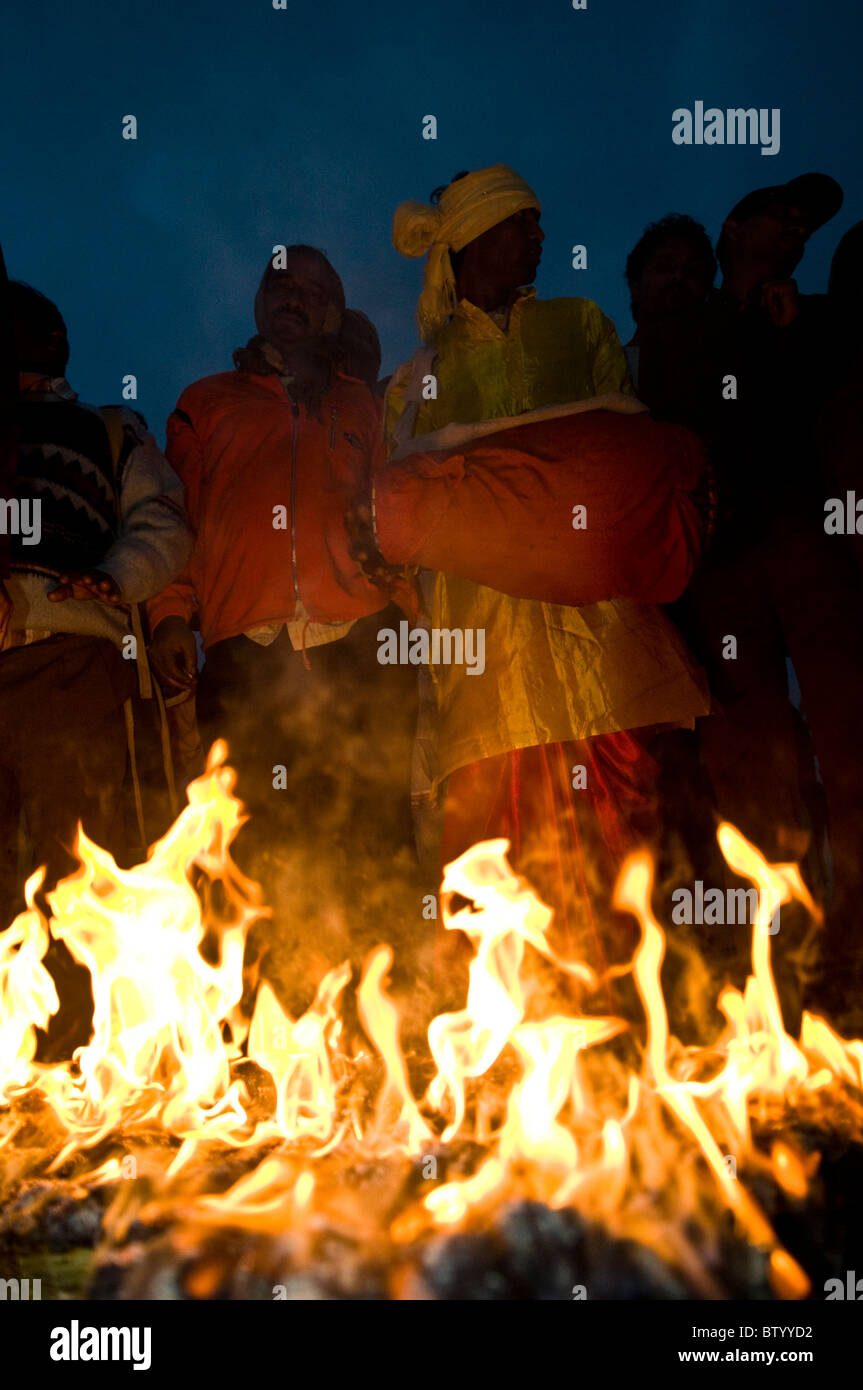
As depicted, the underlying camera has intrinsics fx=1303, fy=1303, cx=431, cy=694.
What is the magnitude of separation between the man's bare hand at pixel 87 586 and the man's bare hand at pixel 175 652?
0.30 metres

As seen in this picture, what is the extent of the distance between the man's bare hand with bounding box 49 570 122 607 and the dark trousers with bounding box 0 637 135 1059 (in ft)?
0.72

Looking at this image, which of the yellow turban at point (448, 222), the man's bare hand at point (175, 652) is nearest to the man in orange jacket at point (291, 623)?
the man's bare hand at point (175, 652)

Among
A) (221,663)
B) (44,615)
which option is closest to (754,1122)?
(221,663)

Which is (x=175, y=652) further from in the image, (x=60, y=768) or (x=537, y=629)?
(x=537, y=629)

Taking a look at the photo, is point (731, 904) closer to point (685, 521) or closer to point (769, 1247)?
point (685, 521)

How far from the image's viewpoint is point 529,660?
371 centimetres

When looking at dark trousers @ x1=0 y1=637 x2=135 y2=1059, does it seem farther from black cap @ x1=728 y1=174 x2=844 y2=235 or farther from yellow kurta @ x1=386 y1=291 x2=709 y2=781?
black cap @ x1=728 y1=174 x2=844 y2=235

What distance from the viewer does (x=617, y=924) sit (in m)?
3.58

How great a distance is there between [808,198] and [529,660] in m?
1.82

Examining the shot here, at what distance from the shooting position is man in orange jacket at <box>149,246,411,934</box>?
407cm

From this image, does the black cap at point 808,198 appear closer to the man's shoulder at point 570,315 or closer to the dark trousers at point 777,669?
the man's shoulder at point 570,315

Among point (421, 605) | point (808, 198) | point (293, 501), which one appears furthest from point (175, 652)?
point (808, 198)

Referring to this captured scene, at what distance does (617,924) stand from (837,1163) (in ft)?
3.26

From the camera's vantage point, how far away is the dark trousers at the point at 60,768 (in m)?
3.85
